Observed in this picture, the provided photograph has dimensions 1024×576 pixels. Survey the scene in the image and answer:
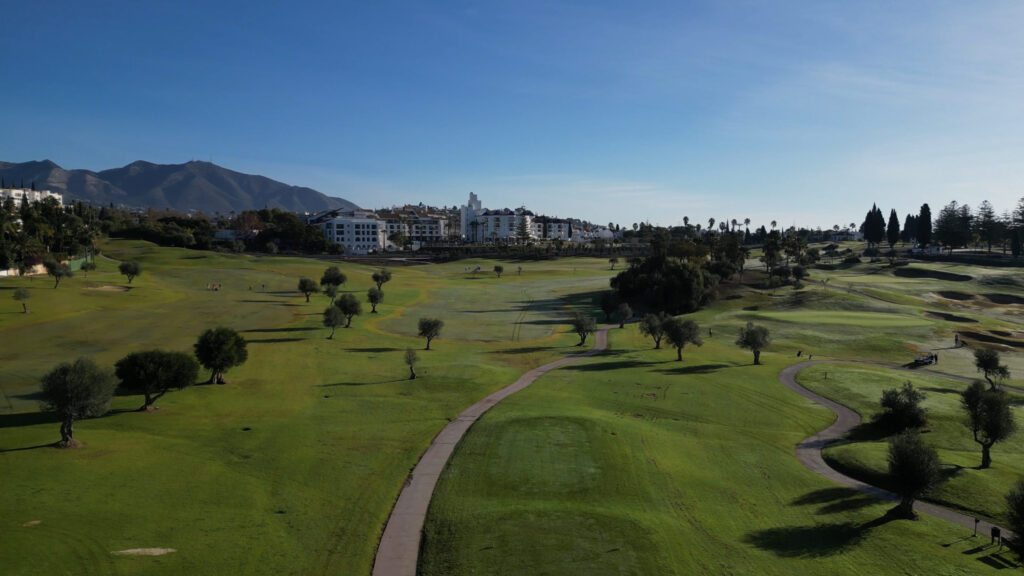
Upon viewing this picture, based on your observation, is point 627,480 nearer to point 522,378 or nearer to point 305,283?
point 522,378

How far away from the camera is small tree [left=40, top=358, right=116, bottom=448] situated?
3197 centimetres

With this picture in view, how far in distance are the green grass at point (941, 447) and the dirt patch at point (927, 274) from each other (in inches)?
3629

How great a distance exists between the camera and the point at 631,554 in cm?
2370

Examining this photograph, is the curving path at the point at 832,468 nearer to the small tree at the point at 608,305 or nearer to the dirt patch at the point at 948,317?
the dirt patch at the point at 948,317

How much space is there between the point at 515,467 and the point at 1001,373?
5194cm

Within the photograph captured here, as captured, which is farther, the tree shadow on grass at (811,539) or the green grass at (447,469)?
the tree shadow on grass at (811,539)

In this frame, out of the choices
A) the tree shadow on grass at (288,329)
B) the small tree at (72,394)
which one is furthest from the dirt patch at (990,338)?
the small tree at (72,394)

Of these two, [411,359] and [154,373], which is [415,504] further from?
[411,359]

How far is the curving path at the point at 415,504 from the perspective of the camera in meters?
23.5

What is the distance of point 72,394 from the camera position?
3200 centimetres

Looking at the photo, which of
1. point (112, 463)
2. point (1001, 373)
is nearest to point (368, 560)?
point (112, 463)

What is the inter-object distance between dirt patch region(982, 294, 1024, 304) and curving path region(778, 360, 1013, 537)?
228ft

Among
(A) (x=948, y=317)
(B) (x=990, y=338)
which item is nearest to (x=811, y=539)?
(B) (x=990, y=338)

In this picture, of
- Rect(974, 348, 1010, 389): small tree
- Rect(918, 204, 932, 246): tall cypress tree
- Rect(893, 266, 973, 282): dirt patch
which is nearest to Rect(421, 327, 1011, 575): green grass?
Rect(974, 348, 1010, 389): small tree
